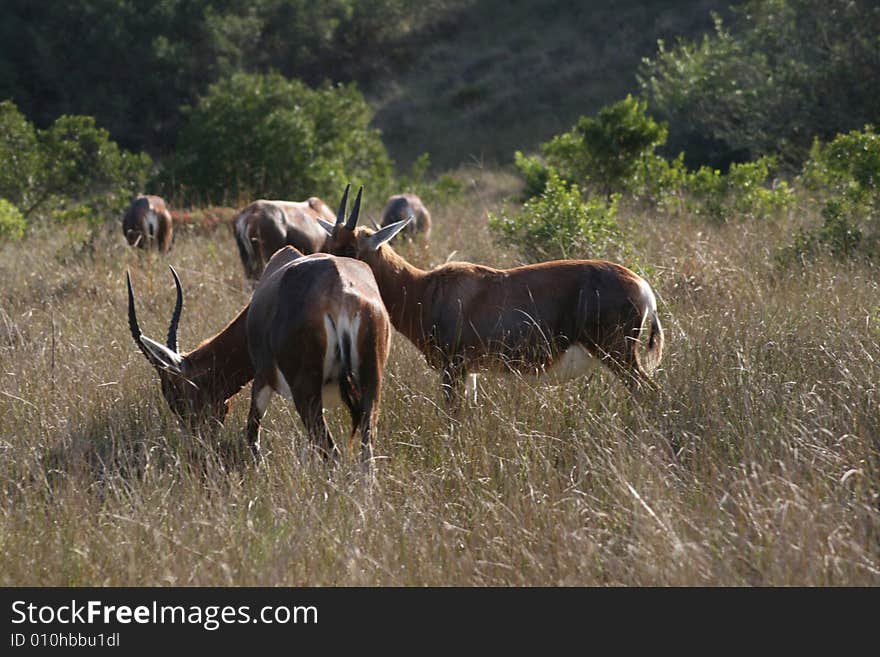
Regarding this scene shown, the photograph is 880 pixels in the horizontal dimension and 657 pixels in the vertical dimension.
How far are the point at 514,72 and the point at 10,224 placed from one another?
24531mm

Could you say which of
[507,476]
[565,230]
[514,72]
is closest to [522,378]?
[507,476]

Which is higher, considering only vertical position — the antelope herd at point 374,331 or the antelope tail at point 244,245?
the antelope herd at point 374,331

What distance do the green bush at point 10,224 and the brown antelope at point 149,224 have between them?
1.61 m

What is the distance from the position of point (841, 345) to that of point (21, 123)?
12.9 metres

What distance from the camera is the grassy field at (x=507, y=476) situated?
13.1 feet

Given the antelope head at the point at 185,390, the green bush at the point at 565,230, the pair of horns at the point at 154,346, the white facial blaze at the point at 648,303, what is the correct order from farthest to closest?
the green bush at the point at 565,230, the white facial blaze at the point at 648,303, the antelope head at the point at 185,390, the pair of horns at the point at 154,346

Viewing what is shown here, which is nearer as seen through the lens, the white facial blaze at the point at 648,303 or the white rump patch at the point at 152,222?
the white facial blaze at the point at 648,303

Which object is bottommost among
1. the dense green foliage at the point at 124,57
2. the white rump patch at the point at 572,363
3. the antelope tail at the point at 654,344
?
the dense green foliage at the point at 124,57

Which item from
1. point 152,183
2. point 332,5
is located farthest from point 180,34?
point 152,183

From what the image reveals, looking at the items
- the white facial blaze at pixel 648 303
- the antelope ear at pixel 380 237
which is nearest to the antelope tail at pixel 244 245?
Result: the antelope ear at pixel 380 237

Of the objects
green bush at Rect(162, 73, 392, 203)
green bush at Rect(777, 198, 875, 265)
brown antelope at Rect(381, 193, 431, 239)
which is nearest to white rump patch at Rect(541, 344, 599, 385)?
green bush at Rect(777, 198, 875, 265)

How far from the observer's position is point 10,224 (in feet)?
42.4

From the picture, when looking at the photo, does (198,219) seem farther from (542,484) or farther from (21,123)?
(542,484)

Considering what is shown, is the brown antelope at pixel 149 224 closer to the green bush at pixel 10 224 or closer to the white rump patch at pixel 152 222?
the white rump patch at pixel 152 222
